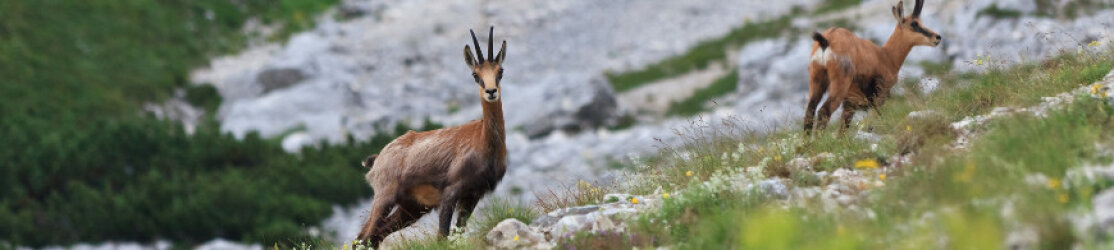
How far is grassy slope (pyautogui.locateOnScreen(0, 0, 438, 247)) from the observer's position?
23062mm

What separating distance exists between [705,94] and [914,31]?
63.5 ft

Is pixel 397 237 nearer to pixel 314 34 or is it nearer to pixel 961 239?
pixel 961 239

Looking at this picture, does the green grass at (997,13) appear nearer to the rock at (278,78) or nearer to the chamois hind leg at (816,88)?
the chamois hind leg at (816,88)

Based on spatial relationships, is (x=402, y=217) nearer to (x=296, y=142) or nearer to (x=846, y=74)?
(x=846, y=74)

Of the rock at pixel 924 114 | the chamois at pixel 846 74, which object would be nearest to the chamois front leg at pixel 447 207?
the rock at pixel 924 114

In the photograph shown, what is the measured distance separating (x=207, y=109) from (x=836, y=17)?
20.2 m

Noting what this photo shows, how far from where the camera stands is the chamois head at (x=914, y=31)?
36.2 feet

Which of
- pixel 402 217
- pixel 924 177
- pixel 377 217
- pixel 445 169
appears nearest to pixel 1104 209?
pixel 924 177

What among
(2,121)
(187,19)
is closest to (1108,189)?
(2,121)

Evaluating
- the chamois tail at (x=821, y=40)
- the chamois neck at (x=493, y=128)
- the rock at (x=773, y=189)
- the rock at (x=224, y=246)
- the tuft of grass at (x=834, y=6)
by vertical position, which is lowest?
the rock at (x=773, y=189)

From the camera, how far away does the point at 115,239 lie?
23.3m

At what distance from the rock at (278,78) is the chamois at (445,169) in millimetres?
24590

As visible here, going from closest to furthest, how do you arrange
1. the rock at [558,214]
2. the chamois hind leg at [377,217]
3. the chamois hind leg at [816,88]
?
the rock at [558,214] < the chamois hind leg at [377,217] < the chamois hind leg at [816,88]

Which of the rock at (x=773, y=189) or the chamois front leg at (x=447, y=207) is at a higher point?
the chamois front leg at (x=447, y=207)
